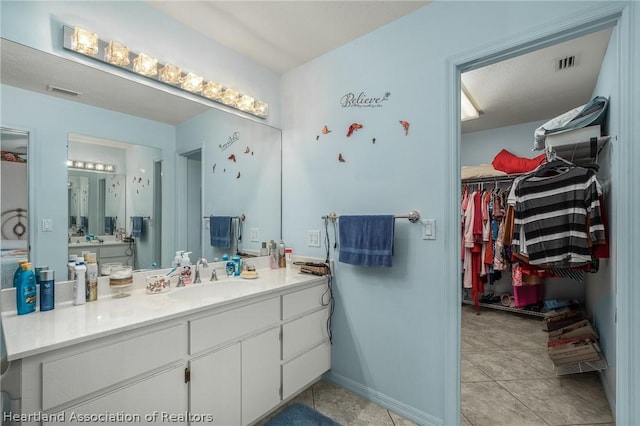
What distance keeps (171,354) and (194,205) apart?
1058 mm

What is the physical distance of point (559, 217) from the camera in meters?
1.89

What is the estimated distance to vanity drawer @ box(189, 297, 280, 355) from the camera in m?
1.33

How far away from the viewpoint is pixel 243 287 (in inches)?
68.6

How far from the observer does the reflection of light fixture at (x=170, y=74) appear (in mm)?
1738

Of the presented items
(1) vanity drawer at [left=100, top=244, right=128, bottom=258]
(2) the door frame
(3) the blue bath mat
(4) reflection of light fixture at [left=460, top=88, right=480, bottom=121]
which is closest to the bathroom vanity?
(3) the blue bath mat

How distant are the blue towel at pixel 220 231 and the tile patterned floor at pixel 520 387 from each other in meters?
1.96

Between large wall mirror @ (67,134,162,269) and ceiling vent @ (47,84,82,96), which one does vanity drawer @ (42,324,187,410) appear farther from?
ceiling vent @ (47,84,82,96)

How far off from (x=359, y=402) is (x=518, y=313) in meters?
2.83

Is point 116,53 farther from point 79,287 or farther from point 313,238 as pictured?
point 313,238

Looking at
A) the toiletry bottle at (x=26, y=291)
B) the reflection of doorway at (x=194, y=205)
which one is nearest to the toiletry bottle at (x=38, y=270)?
the toiletry bottle at (x=26, y=291)

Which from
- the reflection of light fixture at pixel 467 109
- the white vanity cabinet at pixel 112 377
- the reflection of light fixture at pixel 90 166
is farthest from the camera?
the reflection of light fixture at pixel 467 109

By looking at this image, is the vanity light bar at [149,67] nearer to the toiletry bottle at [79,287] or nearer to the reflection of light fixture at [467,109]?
the toiletry bottle at [79,287]

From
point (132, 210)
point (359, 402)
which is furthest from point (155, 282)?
point (359, 402)

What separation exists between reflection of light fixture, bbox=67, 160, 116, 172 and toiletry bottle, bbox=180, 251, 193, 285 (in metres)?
0.63
